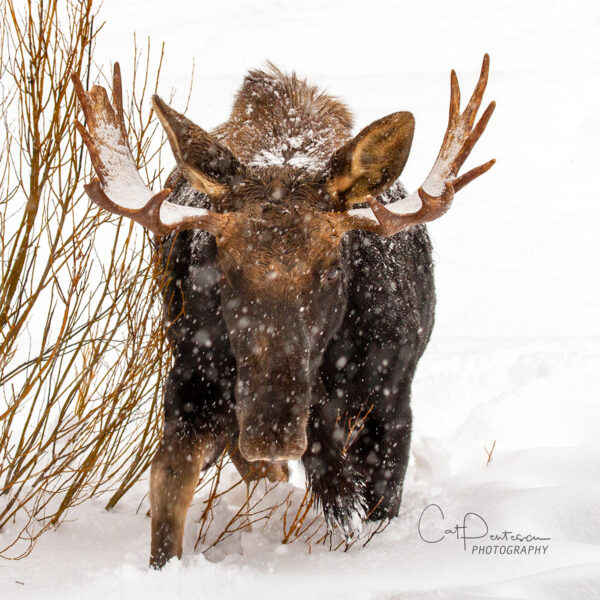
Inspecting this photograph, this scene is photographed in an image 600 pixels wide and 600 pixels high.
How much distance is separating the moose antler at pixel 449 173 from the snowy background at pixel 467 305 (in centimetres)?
151

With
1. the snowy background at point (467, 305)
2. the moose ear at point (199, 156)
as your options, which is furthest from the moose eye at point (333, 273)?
the snowy background at point (467, 305)

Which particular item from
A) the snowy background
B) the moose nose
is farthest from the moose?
the snowy background

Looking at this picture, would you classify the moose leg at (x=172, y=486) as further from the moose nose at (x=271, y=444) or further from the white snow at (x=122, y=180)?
the white snow at (x=122, y=180)

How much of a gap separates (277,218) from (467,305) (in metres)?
7.03

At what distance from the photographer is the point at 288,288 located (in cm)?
321

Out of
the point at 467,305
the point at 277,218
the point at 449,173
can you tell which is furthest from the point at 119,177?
the point at 467,305

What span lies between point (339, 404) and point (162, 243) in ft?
4.48

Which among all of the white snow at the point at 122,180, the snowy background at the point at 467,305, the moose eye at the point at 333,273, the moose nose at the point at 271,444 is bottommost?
the snowy background at the point at 467,305

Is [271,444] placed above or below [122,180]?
below

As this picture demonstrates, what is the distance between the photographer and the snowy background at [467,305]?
3.40m

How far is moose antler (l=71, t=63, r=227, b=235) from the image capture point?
3222 millimetres

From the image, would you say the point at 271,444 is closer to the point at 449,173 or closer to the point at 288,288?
the point at 288,288

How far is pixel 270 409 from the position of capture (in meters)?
3.03

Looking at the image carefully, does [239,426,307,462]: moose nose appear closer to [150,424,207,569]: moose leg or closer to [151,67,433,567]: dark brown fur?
[151,67,433,567]: dark brown fur
